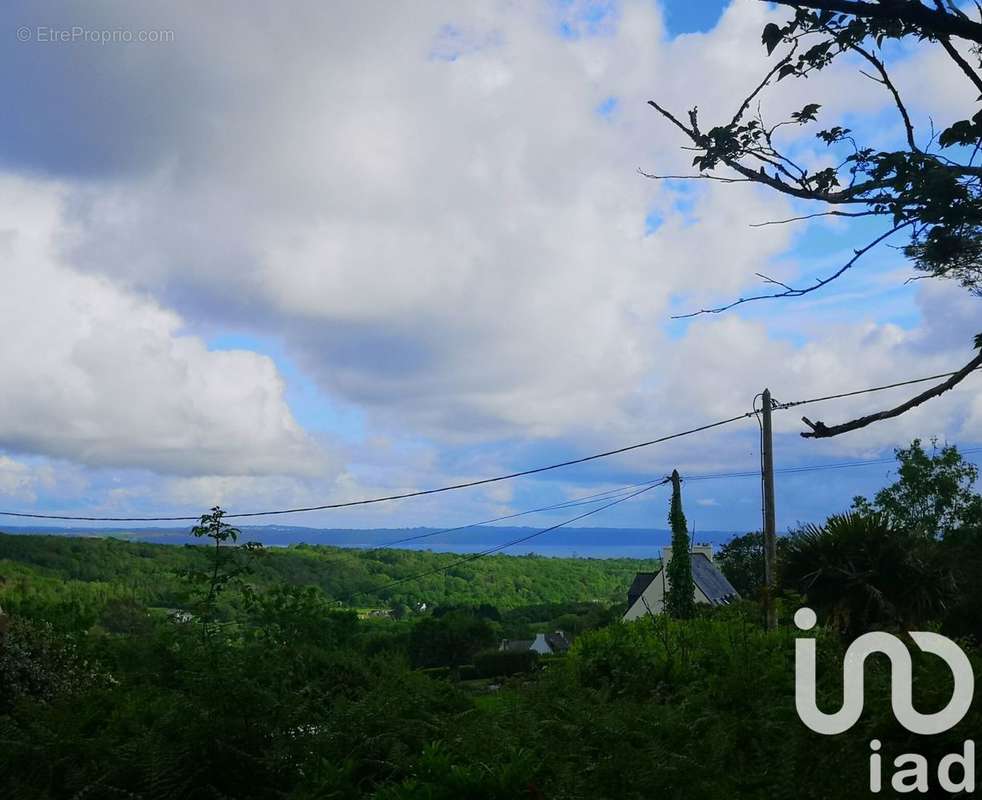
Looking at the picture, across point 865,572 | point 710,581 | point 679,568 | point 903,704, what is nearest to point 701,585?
point 710,581

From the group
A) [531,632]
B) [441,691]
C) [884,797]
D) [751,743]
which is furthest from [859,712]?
[531,632]

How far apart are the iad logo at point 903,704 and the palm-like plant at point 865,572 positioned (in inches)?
378

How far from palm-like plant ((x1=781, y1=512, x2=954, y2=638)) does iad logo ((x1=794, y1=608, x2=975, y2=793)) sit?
31.5 feet

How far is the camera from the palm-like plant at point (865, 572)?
15.0 meters

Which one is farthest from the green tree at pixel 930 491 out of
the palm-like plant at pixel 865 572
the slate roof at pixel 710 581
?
the palm-like plant at pixel 865 572

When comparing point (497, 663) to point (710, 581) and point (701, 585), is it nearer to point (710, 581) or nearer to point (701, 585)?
point (701, 585)

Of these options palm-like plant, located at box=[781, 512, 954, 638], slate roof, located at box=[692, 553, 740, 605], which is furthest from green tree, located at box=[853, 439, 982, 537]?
palm-like plant, located at box=[781, 512, 954, 638]

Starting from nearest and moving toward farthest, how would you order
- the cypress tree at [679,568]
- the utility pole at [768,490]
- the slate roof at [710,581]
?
the utility pole at [768,490] < the cypress tree at [679,568] < the slate roof at [710,581]

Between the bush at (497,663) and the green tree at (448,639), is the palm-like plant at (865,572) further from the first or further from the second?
the green tree at (448,639)

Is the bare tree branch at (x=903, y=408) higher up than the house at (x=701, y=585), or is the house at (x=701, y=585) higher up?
the bare tree branch at (x=903, y=408)

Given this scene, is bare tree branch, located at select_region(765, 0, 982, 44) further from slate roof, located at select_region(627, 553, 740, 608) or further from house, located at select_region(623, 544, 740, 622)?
slate roof, located at select_region(627, 553, 740, 608)

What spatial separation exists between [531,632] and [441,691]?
61873 mm

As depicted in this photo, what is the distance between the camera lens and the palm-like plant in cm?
1505

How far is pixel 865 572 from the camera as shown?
1523 centimetres
